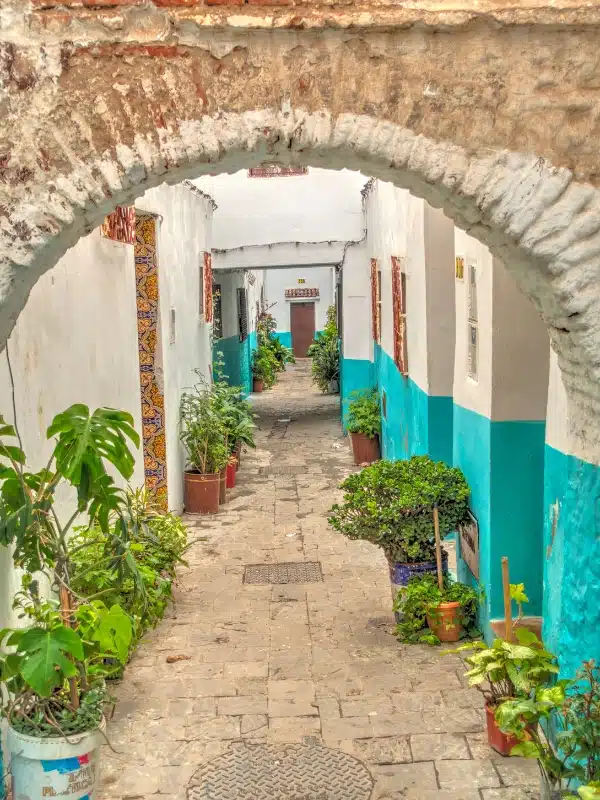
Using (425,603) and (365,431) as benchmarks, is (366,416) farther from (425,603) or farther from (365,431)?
(425,603)

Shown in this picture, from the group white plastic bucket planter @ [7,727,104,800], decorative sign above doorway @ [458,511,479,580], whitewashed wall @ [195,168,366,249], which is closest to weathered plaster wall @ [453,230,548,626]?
decorative sign above doorway @ [458,511,479,580]

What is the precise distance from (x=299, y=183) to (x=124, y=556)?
1020 cm

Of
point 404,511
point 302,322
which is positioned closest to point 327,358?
point 302,322

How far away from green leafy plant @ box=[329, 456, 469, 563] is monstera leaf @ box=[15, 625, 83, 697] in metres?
2.89

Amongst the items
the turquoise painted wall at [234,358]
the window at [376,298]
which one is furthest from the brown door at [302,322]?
the window at [376,298]

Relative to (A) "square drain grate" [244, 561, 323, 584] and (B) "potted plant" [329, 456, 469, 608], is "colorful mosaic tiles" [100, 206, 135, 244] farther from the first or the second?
(A) "square drain grate" [244, 561, 323, 584]

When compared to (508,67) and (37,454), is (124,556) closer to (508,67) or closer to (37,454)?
(37,454)

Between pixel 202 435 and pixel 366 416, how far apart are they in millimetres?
3180

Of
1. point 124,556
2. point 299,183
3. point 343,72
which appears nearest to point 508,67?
point 343,72

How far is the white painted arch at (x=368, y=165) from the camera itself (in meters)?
3.50

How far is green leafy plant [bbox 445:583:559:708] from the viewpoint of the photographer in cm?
476

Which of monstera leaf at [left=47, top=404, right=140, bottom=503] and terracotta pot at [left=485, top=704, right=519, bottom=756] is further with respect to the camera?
terracotta pot at [left=485, top=704, right=519, bottom=756]

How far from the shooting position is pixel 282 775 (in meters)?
5.25

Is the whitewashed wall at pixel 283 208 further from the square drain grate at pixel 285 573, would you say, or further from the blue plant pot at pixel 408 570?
the blue plant pot at pixel 408 570
